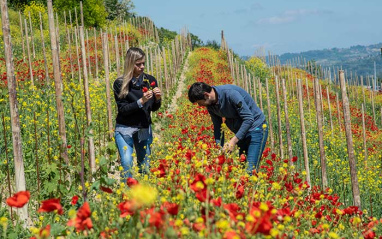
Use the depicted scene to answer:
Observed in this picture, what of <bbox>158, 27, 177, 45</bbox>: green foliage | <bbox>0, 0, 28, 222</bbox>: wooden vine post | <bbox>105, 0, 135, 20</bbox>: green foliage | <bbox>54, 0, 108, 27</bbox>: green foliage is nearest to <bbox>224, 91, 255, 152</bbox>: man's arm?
<bbox>0, 0, 28, 222</bbox>: wooden vine post

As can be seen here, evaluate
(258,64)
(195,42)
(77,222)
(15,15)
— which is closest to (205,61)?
(258,64)

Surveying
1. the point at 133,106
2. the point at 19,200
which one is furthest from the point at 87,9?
the point at 19,200

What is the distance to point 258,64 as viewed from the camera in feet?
98.9

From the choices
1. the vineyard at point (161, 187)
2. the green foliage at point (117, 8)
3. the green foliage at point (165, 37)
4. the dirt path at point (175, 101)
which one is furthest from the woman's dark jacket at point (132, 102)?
the green foliage at point (117, 8)

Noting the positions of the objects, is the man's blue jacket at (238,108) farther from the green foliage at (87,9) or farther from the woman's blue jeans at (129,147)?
the green foliage at (87,9)

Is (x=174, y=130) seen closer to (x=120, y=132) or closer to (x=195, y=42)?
(x=120, y=132)

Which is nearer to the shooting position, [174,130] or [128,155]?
[128,155]

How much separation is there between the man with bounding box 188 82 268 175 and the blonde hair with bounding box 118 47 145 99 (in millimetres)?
615

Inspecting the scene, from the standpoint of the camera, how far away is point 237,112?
4.54 metres

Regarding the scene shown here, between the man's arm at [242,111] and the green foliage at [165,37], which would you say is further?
the green foliage at [165,37]

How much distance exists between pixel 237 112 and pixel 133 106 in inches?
42.4

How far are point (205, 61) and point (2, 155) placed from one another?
66.1ft

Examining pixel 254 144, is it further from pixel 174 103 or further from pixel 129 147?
pixel 174 103

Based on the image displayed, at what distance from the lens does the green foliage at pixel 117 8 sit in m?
46.3
